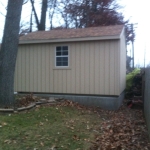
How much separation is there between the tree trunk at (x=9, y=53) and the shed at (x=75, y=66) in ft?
9.43

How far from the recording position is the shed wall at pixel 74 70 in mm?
10391

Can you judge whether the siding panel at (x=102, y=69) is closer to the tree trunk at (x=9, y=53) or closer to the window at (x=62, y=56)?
the window at (x=62, y=56)

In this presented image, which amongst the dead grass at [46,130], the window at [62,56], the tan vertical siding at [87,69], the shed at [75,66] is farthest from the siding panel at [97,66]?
the dead grass at [46,130]

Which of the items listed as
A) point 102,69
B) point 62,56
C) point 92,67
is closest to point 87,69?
point 92,67

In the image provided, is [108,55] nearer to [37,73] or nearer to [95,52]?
[95,52]

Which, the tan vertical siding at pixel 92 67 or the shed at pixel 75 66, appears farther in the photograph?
the tan vertical siding at pixel 92 67

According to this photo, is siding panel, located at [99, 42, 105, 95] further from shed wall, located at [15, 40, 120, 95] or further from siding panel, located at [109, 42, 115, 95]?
siding panel, located at [109, 42, 115, 95]

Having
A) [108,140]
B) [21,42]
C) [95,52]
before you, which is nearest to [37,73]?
[21,42]

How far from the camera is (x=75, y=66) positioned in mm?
10953

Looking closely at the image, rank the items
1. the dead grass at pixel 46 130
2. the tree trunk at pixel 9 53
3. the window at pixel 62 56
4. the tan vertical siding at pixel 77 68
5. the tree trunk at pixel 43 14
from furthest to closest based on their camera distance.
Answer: the tree trunk at pixel 43 14, the window at pixel 62 56, the tan vertical siding at pixel 77 68, the tree trunk at pixel 9 53, the dead grass at pixel 46 130

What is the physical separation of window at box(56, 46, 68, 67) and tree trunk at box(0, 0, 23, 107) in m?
3.02

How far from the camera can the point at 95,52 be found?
10.6 meters

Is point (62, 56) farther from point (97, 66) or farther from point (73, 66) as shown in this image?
point (97, 66)

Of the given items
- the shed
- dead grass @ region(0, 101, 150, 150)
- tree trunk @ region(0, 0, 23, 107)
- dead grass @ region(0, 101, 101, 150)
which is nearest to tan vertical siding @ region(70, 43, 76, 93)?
the shed
